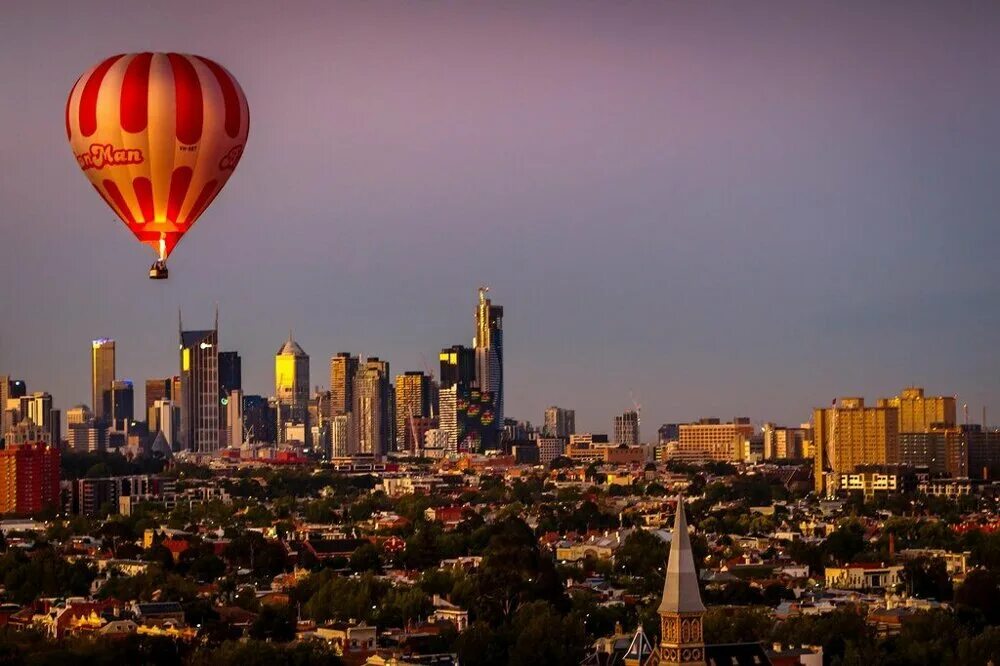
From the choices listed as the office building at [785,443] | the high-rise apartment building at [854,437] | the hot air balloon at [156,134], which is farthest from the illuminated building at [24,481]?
the hot air balloon at [156,134]

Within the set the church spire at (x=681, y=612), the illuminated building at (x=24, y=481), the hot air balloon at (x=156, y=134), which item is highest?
the hot air balloon at (x=156, y=134)

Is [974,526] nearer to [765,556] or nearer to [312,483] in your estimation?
[765,556]

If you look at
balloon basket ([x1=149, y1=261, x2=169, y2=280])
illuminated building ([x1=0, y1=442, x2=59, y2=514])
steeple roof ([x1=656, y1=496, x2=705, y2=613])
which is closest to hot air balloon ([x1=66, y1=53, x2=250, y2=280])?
balloon basket ([x1=149, y1=261, x2=169, y2=280])

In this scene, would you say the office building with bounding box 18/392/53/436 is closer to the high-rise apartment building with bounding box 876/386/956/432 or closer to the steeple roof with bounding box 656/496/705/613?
the high-rise apartment building with bounding box 876/386/956/432

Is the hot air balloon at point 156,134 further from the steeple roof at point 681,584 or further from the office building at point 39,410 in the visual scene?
the office building at point 39,410

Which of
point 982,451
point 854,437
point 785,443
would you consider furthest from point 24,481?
point 785,443

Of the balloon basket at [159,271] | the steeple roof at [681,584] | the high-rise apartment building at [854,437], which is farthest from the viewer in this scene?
the high-rise apartment building at [854,437]

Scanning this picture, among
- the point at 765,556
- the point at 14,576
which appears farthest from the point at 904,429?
the point at 14,576
